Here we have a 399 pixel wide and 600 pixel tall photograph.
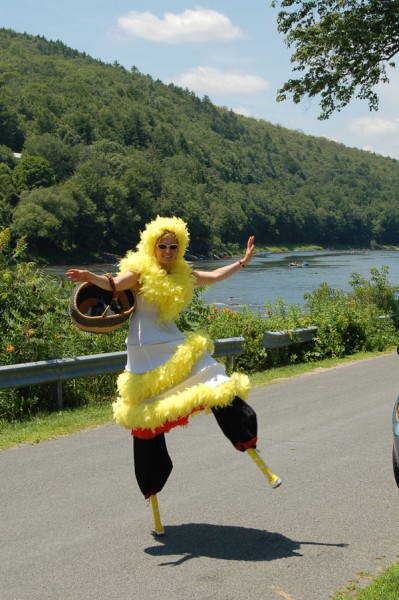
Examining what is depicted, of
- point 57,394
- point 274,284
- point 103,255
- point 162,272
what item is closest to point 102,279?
point 162,272

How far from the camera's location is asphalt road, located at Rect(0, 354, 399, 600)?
4.25m

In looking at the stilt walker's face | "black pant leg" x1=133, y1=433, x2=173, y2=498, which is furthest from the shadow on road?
the stilt walker's face

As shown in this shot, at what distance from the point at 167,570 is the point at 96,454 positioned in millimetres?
2746

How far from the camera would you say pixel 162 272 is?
506 centimetres

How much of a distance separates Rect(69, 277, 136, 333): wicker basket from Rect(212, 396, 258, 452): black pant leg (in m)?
0.87

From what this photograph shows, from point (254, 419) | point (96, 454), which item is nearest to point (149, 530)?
point (254, 419)

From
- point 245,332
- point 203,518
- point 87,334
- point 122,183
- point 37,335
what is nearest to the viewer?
point 203,518

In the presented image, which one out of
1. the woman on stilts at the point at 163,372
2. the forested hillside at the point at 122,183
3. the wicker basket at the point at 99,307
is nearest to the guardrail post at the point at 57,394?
the woman on stilts at the point at 163,372

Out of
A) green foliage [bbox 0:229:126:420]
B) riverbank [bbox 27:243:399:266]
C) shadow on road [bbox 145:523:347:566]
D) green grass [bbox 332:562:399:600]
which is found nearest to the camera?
green grass [bbox 332:562:399:600]

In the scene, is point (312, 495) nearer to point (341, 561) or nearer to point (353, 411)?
point (341, 561)

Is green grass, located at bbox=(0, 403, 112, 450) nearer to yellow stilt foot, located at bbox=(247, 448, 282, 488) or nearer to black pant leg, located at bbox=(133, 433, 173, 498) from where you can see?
black pant leg, located at bbox=(133, 433, 173, 498)

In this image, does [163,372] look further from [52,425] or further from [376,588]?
[52,425]

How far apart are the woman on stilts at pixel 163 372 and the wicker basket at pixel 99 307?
8 centimetres

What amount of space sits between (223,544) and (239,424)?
0.77 metres
